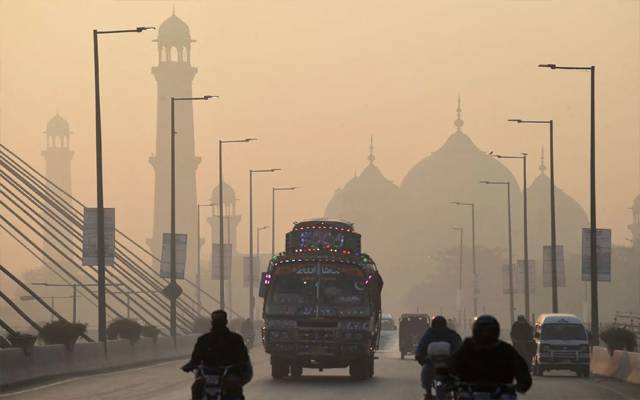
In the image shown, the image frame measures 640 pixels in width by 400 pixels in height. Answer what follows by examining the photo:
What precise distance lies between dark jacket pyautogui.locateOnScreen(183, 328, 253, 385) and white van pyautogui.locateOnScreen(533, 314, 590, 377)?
3024cm

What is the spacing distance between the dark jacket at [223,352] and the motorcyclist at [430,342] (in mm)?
3932

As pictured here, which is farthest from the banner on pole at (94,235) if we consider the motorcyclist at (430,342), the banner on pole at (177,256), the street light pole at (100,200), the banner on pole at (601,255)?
the motorcyclist at (430,342)

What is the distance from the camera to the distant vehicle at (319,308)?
41531 millimetres

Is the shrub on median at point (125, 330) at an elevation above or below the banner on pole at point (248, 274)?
below

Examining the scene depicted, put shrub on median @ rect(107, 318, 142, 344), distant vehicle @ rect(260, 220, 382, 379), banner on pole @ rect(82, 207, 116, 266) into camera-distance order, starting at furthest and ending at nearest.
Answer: shrub on median @ rect(107, 318, 142, 344), banner on pole @ rect(82, 207, 116, 266), distant vehicle @ rect(260, 220, 382, 379)

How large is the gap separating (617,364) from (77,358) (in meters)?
14.1

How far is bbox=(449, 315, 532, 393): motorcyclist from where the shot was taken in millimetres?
17594

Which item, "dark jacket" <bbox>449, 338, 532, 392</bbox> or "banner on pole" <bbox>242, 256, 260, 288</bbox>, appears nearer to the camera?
"dark jacket" <bbox>449, 338, 532, 392</bbox>

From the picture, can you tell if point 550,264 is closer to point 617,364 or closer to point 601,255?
point 601,255

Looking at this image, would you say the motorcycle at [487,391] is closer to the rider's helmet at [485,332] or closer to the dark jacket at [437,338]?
the rider's helmet at [485,332]

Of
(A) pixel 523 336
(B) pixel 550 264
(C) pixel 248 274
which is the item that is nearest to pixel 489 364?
(A) pixel 523 336

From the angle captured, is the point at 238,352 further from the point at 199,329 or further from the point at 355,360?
the point at 199,329

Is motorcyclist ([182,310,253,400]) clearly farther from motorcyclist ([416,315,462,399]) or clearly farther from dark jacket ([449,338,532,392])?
motorcyclist ([416,315,462,399])

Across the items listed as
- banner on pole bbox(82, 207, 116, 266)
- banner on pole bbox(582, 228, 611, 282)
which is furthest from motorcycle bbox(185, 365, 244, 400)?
banner on pole bbox(582, 228, 611, 282)
